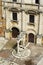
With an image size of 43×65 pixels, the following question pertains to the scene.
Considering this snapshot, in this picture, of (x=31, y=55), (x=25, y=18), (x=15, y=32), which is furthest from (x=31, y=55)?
(x=25, y=18)

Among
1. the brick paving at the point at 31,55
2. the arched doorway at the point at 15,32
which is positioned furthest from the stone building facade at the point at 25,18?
the brick paving at the point at 31,55

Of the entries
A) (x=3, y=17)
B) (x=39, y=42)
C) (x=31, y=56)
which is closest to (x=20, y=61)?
(x=31, y=56)

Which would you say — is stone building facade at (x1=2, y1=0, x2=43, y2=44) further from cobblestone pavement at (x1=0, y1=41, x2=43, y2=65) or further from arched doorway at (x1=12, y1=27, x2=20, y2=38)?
cobblestone pavement at (x1=0, y1=41, x2=43, y2=65)

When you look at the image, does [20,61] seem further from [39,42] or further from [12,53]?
[39,42]

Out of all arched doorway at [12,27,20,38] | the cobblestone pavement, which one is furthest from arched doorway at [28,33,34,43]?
arched doorway at [12,27,20,38]

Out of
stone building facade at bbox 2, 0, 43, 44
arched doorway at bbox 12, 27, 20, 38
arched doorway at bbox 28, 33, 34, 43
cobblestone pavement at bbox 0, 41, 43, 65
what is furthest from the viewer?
arched doorway at bbox 12, 27, 20, 38

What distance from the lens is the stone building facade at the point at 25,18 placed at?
168 feet

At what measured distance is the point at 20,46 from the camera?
170 ft

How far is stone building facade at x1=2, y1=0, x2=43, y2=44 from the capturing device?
2016 inches

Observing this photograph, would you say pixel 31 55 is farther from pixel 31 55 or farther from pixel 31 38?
pixel 31 38

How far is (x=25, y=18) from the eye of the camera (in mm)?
52562

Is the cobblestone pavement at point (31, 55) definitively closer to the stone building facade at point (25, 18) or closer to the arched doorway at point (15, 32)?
the stone building facade at point (25, 18)

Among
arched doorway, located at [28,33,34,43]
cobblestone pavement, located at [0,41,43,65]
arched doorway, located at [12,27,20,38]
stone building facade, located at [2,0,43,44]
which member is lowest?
cobblestone pavement, located at [0,41,43,65]

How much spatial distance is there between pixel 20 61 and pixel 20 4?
9964 mm
